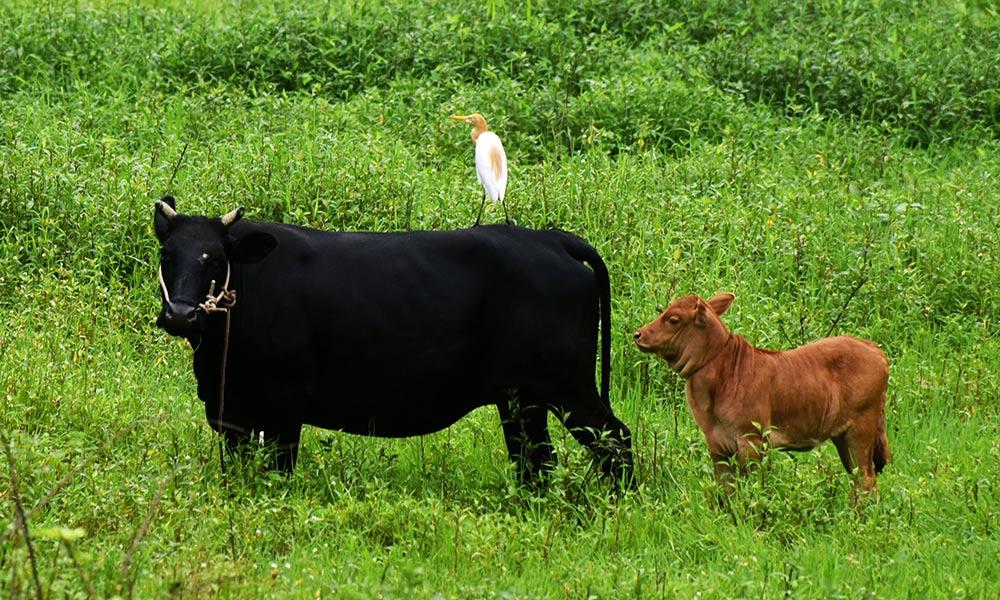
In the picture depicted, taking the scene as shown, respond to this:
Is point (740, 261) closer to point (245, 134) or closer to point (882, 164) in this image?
point (882, 164)

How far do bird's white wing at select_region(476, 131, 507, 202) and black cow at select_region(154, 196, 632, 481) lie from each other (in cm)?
255

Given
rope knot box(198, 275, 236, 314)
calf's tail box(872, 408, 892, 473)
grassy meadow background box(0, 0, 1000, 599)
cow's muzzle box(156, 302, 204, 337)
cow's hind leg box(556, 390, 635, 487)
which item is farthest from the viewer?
calf's tail box(872, 408, 892, 473)

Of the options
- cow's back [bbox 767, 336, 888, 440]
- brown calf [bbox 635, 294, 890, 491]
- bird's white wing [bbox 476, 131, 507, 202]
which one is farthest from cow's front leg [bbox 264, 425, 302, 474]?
bird's white wing [bbox 476, 131, 507, 202]

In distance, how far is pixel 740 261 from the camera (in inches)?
389

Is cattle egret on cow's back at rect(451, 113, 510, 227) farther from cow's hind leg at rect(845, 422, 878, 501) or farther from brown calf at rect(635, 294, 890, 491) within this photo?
cow's hind leg at rect(845, 422, 878, 501)

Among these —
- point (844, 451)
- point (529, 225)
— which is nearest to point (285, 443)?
point (844, 451)

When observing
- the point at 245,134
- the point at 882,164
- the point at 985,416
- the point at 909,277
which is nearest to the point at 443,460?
the point at 985,416

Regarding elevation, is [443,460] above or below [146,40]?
below

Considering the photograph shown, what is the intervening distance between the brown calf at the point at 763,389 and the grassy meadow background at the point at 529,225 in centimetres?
23

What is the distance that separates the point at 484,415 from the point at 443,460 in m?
0.98

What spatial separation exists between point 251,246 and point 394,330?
2.42 feet

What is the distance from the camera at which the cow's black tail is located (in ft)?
24.4

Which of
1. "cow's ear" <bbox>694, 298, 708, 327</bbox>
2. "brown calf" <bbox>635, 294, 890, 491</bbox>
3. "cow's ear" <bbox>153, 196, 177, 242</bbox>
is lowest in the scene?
"brown calf" <bbox>635, 294, 890, 491</bbox>

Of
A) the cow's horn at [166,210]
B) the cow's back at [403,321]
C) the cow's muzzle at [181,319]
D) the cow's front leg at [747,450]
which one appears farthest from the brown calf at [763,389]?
the cow's horn at [166,210]
